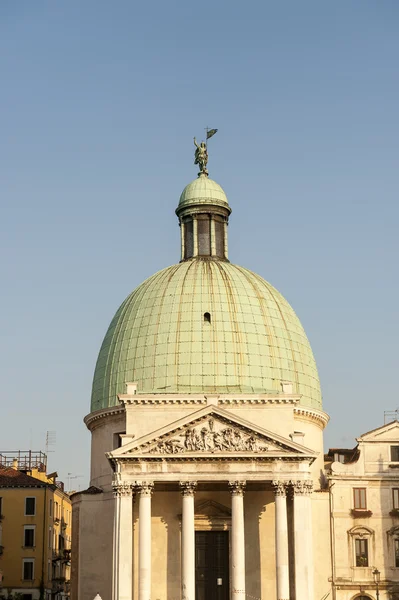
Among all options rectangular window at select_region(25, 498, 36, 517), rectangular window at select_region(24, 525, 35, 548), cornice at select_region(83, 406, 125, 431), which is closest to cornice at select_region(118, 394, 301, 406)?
cornice at select_region(83, 406, 125, 431)

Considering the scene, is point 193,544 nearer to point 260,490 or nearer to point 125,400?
point 260,490

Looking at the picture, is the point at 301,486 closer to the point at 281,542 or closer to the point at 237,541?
the point at 281,542

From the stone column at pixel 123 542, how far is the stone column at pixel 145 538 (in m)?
0.56

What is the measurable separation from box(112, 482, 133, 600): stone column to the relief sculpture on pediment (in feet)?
8.52

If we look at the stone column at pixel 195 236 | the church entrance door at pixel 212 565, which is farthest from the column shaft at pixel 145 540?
the stone column at pixel 195 236

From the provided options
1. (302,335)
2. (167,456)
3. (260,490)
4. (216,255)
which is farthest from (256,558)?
(216,255)

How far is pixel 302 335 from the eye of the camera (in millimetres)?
66188

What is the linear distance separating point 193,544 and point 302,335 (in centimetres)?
1722

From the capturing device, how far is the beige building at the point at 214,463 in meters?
53.8

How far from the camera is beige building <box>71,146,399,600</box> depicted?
53750 mm

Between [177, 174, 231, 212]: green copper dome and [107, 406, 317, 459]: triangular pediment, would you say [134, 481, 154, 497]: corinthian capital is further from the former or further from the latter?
[177, 174, 231, 212]: green copper dome

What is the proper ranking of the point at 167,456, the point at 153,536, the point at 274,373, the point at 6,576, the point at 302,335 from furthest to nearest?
1. the point at 6,576
2. the point at 302,335
3. the point at 274,373
4. the point at 153,536
5. the point at 167,456

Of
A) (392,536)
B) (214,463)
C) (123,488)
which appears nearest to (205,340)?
(214,463)

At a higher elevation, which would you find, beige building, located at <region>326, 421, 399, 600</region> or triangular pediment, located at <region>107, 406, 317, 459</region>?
triangular pediment, located at <region>107, 406, 317, 459</region>
